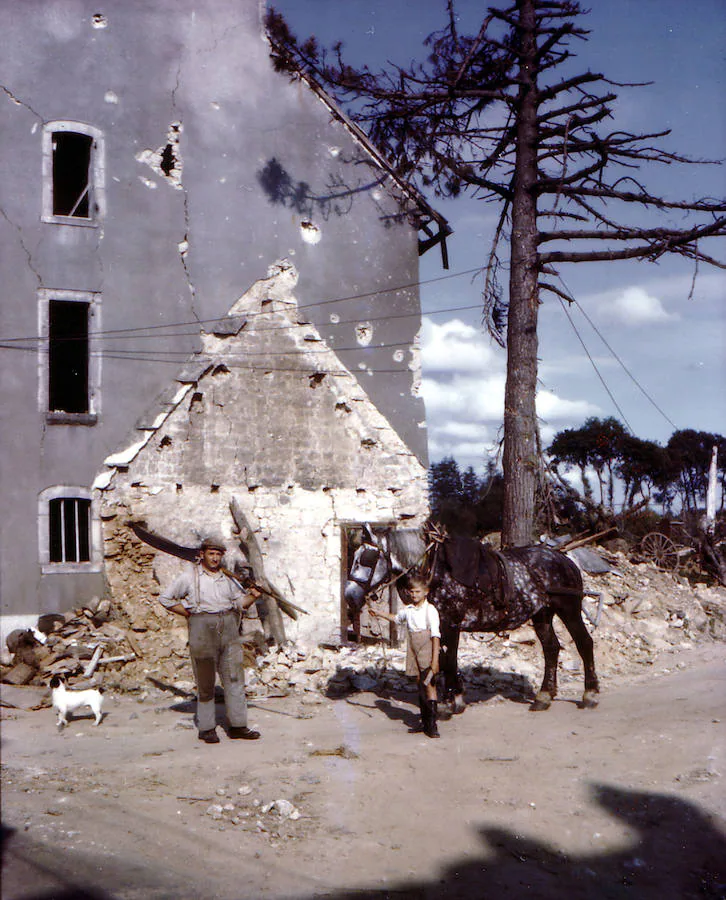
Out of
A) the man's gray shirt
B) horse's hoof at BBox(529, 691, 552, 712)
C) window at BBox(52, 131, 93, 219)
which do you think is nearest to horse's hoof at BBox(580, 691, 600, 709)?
horse's hoof at BBox(529, 691, 552, 712)

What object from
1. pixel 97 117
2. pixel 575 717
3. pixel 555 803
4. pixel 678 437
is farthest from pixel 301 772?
pixel 678 437

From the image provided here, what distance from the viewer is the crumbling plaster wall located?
43.9 ft

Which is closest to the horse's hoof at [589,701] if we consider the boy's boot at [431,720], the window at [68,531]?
the boy's boot at [431,720]

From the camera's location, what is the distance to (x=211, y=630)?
314 inches

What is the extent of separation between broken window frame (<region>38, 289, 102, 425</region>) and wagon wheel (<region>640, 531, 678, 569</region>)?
1434 cm

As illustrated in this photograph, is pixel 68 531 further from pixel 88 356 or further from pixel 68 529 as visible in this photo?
pixel 88 356

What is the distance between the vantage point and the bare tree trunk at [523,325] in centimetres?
1383

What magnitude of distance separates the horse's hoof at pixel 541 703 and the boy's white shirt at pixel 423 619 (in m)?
2.12

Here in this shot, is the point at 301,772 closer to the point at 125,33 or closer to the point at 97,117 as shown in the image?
the point at 97,117

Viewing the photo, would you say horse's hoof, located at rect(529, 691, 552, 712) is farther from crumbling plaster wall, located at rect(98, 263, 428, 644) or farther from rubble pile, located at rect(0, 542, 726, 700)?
crumbling plaster wall, located at rect(98, 263, 428, 644)

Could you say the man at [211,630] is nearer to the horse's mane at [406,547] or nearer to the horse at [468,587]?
the horse at [468,587]

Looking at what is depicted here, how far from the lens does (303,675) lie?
11.5 meters

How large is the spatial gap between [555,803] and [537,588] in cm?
387

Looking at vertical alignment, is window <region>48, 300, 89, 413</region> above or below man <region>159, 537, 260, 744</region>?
above
